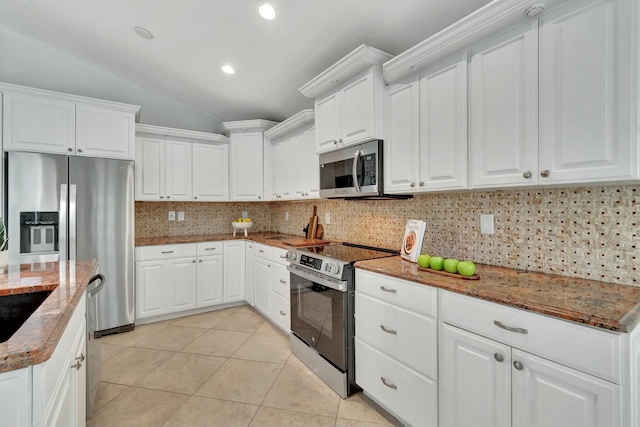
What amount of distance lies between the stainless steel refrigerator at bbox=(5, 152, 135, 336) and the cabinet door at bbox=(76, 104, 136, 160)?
10cm

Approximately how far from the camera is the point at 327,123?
2.58 meters

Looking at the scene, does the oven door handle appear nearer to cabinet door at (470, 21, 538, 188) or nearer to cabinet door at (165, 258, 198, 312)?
cabinet door at (470, 21, 538, 188)

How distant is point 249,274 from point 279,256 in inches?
35.2

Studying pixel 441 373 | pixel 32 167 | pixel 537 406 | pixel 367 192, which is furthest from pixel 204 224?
pixel 537 406

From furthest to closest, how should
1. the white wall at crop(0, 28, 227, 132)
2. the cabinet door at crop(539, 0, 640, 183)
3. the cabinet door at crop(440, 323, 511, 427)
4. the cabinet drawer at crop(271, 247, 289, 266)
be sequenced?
the white wall at crop(0, 28, 227, 132) → the cabinet drawer at crop(271, 247, 289, 266) → the cabinet door at crop(440, 323, 511, 427) → the cabinet door at crop(539, 0, 640, 183)

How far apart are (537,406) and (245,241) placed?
320 centimetres

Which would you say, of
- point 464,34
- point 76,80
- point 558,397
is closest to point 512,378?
point 558,397

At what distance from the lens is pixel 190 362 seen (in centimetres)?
251

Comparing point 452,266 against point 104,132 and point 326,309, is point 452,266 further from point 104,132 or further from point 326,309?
point 104,132

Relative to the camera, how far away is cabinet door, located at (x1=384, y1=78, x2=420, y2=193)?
76.9 inches

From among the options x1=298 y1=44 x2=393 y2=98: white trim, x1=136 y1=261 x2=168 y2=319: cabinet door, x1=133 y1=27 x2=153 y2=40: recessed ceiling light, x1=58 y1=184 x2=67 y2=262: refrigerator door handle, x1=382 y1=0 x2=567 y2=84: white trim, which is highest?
x1=133 y1=27 x2=153 y2=40: recessed ceiling light

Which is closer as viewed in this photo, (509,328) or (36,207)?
(509,328)

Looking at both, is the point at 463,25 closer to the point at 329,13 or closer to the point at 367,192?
the point at 329,13

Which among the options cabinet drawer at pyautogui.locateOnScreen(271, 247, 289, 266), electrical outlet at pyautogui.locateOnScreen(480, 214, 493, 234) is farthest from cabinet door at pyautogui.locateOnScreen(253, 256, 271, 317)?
electrical outlet at pyautogui.locateOnScreen(480, 214, 493, 234)
